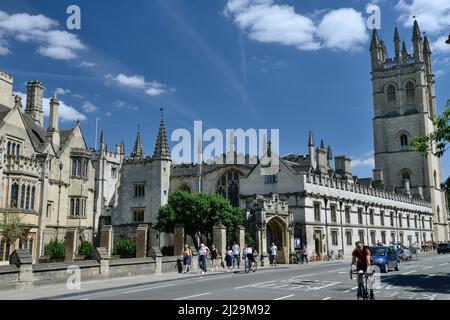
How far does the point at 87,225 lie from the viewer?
45.7 metres

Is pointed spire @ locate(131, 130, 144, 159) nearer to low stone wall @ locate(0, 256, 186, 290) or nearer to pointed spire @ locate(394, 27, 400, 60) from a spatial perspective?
low stone wall @ locate(0, 256, 186, 290)

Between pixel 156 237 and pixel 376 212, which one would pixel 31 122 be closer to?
pixel 156 237

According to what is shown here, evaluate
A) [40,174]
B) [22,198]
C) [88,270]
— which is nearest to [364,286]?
[88,270]

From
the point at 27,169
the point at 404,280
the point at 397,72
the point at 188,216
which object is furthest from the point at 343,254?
the point at 397,72

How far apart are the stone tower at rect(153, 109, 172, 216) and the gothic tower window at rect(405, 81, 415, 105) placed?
51.2m

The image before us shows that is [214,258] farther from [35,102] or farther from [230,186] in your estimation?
[35,102]

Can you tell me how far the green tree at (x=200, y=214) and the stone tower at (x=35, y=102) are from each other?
18.0m

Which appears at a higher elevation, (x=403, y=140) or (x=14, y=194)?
(x=403, y=140)

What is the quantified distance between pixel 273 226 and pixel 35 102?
91.2 feet

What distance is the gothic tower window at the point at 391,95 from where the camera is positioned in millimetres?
84688

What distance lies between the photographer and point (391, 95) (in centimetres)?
8519

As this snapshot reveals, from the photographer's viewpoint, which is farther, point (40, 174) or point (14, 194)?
point (40, 174)

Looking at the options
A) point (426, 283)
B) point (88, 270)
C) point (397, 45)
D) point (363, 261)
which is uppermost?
point (397, 45)

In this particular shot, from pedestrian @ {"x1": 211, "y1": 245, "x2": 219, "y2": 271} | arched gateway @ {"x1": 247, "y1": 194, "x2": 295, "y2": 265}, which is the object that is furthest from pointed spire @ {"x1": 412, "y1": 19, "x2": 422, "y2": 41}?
pedestrian @ {"x1": 211, "y1": 245, "x2": 219, "y2": 271}
